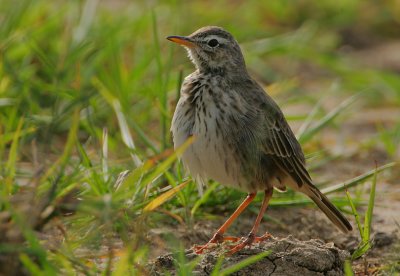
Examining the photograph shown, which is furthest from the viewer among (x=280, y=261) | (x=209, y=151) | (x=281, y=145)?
(x=281, y=145)

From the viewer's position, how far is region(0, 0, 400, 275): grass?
4328 mm

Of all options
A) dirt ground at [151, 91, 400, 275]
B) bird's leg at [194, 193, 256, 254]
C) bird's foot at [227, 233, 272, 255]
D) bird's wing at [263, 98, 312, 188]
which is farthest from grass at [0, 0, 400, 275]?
bird's wing at [263, 98, 312, 188]

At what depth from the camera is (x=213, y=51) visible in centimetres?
Result: 595

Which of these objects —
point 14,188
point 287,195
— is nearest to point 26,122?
point 14,188

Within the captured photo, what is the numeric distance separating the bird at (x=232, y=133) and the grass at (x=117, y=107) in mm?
283

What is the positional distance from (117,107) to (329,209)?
1792mm

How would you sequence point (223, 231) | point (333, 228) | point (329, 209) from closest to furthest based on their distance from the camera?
point (223, 231)
point (329, 209)
point (333, 228)

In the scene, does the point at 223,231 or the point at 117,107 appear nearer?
the point at 223,231

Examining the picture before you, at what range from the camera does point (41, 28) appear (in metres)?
8.54

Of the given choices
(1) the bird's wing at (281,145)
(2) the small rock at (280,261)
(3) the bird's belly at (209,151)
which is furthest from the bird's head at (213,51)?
(2) the small rock at (280,261)

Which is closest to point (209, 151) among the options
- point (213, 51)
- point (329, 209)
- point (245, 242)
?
point (245, 242)

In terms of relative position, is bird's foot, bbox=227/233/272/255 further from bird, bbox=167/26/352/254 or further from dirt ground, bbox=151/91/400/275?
dirt ground, bbox=151/91/400/275

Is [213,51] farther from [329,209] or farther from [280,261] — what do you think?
[280,261]

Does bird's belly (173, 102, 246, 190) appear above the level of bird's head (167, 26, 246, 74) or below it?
below
